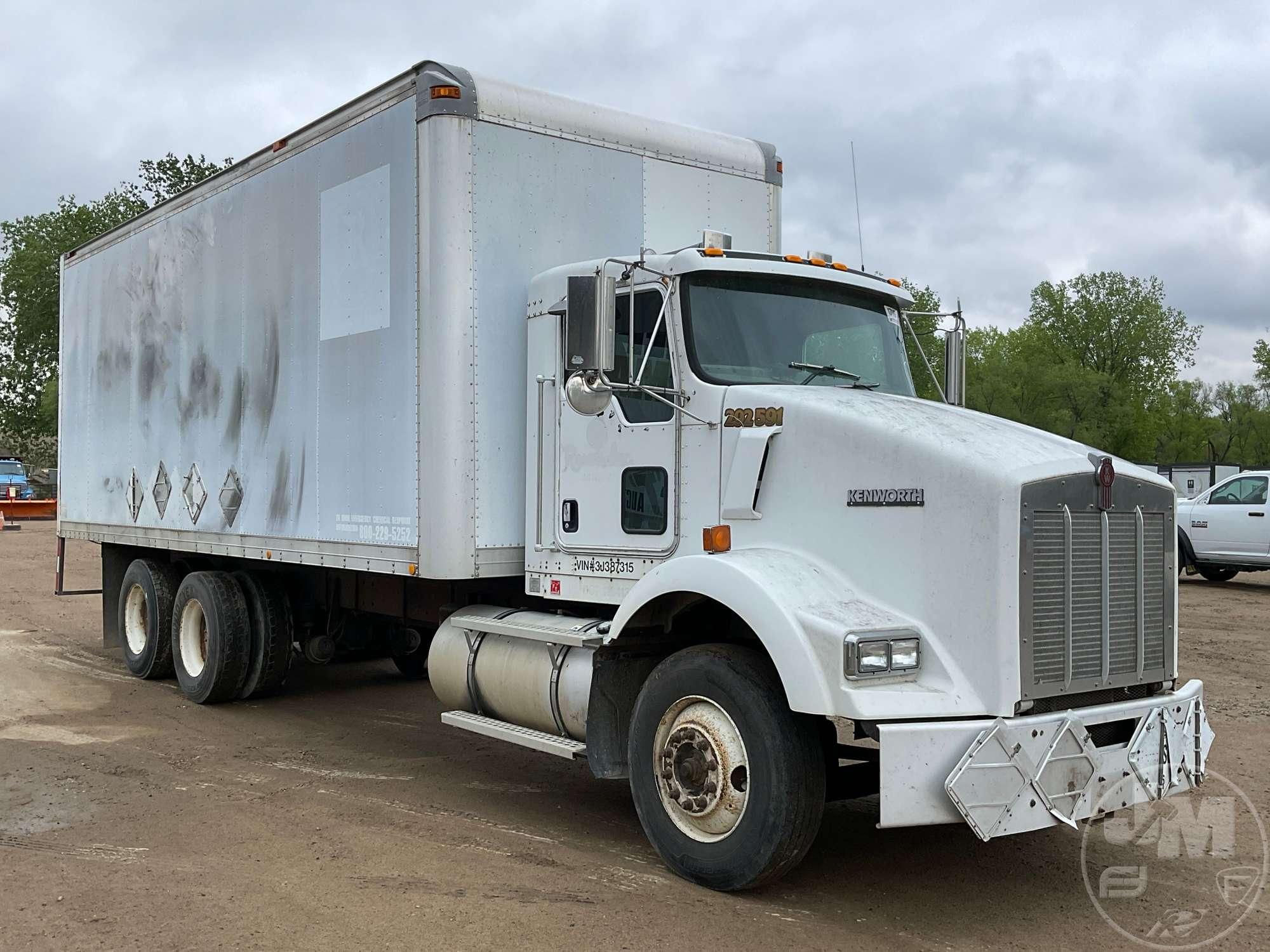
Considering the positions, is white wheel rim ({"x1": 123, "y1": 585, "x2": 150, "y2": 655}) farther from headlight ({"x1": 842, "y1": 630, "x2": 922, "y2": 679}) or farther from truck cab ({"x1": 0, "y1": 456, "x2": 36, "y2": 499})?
truck cab ({"x1": 0, "y1": 456, "x2": 36, "y2": 499})

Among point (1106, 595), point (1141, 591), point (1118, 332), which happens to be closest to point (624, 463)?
point (1106, 595)

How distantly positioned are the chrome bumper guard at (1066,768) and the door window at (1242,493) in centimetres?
1644

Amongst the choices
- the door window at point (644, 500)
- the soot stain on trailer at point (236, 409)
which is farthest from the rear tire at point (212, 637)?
the door window at point (644, 500)

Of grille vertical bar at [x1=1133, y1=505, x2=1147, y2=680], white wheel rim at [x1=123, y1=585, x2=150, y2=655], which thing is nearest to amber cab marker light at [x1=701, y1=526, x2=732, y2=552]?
grille vertical bar at [x1=1133, y1=505, x2=1147, y2=680]

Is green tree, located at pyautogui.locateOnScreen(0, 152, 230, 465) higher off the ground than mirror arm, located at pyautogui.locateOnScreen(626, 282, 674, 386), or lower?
higher

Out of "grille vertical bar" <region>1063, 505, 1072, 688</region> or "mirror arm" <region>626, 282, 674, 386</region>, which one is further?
"mirror arm" <region>626, 282, 674, 386</region>

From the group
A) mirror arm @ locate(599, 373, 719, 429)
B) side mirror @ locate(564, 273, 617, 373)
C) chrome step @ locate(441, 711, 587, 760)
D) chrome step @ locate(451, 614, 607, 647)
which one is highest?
side mirror @ locate(564, 273, 617, 373)

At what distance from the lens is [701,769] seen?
537cm

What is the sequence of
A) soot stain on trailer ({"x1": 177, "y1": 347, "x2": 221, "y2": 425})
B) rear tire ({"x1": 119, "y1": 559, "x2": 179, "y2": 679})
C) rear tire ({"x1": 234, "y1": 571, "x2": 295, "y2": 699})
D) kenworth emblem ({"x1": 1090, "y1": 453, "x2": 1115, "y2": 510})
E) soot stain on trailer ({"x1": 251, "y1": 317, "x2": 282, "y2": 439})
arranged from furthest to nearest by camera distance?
rear tire ({"x1": 119, "y1": 559, "x2": 179, "y2": 679}), rear tire ({"x1": 234, "y1": 571, "x2": 295, "y2": 699}), soot stain on trailer ({"x1": 177, "y1": 347, "x2": 221, "y2": 425}), soot stain on trailer ({"x1": 251, "y1": 317, "x2": 282, "y2": 439}), kenworth emblem ({"x1": 1090, "y1": 453, "x2": 1115, "y2": 510})

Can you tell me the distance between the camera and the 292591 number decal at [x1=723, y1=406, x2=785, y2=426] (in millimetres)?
5586

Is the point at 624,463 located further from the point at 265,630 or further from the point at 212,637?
the point at 212,637

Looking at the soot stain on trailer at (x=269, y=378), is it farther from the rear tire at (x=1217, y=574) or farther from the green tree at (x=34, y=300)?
the green tree at (x=34, y=300)

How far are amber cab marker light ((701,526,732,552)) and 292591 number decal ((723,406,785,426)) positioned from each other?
50cm

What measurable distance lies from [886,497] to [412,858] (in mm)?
2862
